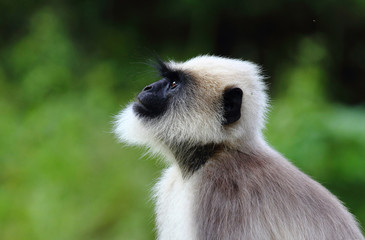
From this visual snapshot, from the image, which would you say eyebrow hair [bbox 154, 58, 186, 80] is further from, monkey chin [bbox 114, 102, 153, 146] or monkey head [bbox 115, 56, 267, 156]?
monkey chin [bbox 114, 102, 153, 146]

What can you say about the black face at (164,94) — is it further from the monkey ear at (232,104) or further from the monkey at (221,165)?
the monkey ear at (232,104)

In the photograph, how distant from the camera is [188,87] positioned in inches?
128

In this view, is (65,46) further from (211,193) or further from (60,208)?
(211,193)

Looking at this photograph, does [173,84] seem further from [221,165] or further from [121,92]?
[121,92]

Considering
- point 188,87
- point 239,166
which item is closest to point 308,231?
point 239,166

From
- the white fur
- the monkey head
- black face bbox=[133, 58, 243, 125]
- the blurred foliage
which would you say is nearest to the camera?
the white fur

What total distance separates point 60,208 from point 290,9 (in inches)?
163

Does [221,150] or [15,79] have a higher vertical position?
[15,79]

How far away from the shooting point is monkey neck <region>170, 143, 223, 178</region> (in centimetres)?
317

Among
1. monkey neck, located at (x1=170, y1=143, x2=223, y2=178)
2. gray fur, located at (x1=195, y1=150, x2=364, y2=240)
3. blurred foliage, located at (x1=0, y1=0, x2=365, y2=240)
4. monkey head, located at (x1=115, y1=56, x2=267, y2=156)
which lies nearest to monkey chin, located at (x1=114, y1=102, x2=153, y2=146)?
monkey head, located at (x1=115, y1=56, x2=267, y2=156)

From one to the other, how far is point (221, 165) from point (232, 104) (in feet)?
1.02

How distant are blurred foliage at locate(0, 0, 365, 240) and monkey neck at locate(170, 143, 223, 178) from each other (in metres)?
2.77

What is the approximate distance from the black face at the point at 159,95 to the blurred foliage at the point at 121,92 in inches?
104

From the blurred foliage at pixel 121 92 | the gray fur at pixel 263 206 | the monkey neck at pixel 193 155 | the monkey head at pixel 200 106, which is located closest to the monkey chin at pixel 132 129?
the monkey head at pixel 200 106
